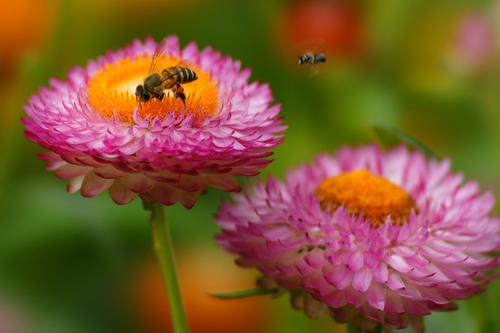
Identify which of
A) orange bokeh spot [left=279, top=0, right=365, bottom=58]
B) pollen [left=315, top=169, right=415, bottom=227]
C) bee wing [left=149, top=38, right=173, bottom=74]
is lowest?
pollen [left=315, top=169, right=415, bottom=227]

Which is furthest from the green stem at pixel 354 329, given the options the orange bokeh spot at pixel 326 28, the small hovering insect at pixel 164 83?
the orange bokeh spot at pixel 326 28

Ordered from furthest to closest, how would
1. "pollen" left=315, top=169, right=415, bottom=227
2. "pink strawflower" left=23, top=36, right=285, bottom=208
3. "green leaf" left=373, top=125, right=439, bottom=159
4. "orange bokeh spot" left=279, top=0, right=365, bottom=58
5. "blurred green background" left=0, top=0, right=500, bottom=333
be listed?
1. "orange bokeh spot" left=279, top=0, right=365, bottom=58
2. "blurred green background" left=0, top=0, right=500, bottom=333
3. "green leaf" left=373, top=125, right=439, bottom=159
4. "pollen" left=315, top=169, right=415, bottom=227
5. "pink strawflower" left=23, top=36, right=285, bottom=208

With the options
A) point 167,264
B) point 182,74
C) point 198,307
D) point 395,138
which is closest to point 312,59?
point 395,138

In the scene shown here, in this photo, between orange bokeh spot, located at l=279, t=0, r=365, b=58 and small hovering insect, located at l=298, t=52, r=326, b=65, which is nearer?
small hovering insect, located at l=298, t=52, r=326, b=65

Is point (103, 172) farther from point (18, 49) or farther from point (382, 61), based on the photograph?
point (382, 61)

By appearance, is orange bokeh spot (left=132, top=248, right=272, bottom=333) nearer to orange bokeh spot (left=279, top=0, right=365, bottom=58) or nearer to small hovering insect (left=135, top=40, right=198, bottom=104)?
orange bokeh spot (left=279, top=0, right=365, bottom=58)

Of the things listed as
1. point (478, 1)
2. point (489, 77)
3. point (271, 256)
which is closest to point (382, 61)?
point (489, 77)

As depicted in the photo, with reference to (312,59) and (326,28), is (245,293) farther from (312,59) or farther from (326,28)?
(326,28)

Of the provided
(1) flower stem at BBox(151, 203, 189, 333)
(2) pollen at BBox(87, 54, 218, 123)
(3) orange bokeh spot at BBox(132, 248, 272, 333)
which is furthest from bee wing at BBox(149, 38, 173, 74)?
(3) orange bokeh spot at BBox(132, 248, 272, 333)

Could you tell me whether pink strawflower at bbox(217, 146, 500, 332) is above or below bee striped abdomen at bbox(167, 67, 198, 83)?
below
